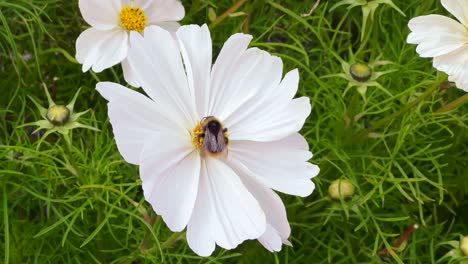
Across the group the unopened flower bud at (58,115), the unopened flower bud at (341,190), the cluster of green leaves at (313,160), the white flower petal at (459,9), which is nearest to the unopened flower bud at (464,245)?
the cluster of green leaves at (313,160)

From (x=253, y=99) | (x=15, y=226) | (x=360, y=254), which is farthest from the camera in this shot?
(x=360, y=254)

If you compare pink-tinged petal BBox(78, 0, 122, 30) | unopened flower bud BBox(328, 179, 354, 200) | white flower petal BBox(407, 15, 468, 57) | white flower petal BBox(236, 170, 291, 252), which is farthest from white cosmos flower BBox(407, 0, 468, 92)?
pink-tinged petal BBox(78, 0, 122, 30)

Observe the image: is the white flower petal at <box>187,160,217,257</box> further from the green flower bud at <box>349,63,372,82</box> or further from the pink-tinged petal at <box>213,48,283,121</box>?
the green flower bud at <box>349,63,372,82</box>

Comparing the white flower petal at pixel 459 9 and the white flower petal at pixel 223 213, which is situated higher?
the white flower petal at pixel 459 9

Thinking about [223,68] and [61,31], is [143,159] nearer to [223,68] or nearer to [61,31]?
[223,68]

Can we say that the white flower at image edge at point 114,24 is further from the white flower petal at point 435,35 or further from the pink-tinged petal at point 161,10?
the white flower petal at point 435,35

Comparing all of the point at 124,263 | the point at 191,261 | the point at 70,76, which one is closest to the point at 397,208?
the point at 191,261
